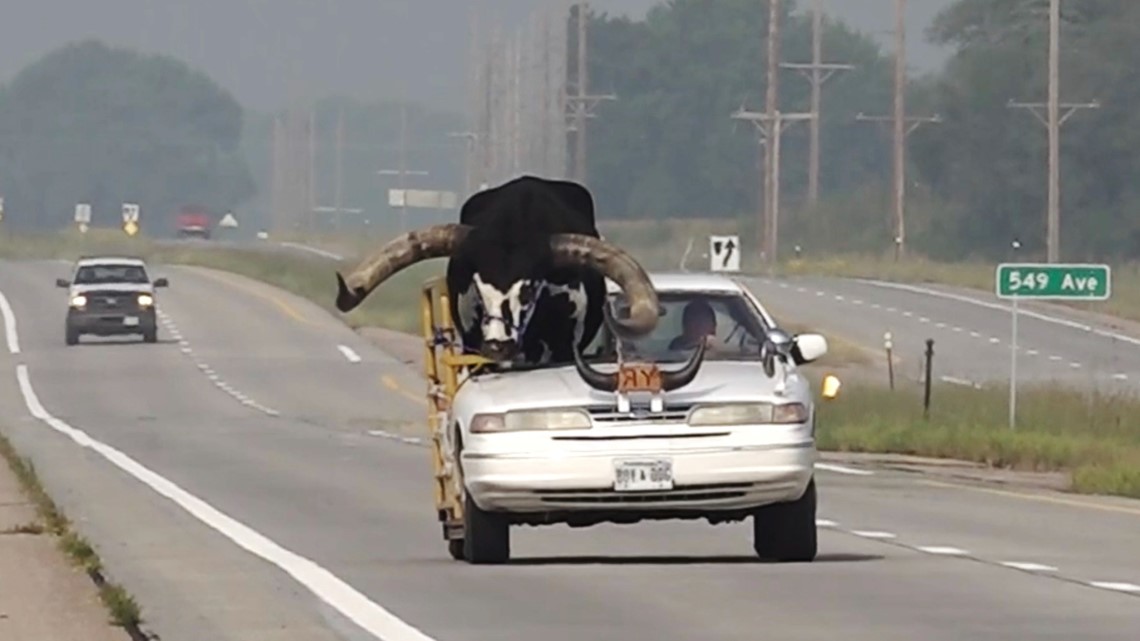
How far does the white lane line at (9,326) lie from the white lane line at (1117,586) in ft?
192

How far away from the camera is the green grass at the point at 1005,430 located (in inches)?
1388

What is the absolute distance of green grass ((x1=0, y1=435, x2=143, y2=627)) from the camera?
16.2 m

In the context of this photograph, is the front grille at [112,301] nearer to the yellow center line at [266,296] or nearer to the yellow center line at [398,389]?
the yellow center line at [266,296]

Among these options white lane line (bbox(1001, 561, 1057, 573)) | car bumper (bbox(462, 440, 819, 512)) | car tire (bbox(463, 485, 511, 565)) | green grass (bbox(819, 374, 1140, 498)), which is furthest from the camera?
green grass (bbox(819, 374, 1140, 498))

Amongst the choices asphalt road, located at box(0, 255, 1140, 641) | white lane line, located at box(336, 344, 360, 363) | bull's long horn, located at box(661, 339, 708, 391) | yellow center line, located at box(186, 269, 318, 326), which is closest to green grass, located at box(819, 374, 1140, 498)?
asphalt road, located at box(0, 255, 1140, 641)

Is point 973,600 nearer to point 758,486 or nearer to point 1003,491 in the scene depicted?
point 758,486

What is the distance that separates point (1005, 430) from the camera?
39.4 m

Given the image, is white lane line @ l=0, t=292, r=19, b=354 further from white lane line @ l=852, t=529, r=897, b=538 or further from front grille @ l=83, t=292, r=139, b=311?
white lane line @ l=852, t=529, r=897, b=538

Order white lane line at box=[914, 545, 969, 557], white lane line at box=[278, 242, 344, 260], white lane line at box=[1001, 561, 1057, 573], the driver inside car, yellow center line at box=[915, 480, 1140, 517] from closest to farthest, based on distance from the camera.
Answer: white lane line at box=[1001, 561, 1057, 573] < the driver inside car < white lane line at box=[914, 545, 969, 557] < yellow center line at box=[915, 480, 1140, 517] < white lane line at box=[278, 242, 344, 260]

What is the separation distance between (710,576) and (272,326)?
65801 mm

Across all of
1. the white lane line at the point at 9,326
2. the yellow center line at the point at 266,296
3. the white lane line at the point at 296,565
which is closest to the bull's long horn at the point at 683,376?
the white lane line at the point at 296,565

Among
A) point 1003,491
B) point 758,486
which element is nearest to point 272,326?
point 1003,491

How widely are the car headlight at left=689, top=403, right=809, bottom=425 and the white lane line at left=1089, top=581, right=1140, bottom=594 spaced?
1.91m

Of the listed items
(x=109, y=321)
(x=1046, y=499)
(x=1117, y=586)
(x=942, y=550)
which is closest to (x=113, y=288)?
(x=109, y=321)
